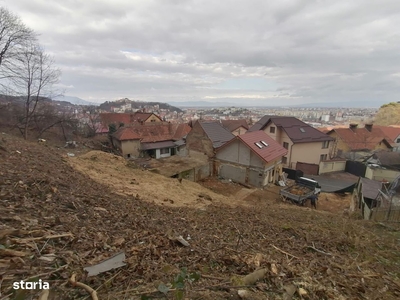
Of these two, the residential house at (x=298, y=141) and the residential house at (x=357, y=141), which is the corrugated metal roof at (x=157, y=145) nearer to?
the residential house at (x=298, y=141)

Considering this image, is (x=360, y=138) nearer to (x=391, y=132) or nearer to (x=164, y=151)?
(x=391, y=132)

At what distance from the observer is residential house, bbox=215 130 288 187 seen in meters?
16.5

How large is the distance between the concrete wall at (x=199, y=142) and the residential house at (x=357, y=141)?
62.0 feet

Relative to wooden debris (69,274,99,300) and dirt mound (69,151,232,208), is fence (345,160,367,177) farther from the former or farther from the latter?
wooden debris (69,274,99,300)

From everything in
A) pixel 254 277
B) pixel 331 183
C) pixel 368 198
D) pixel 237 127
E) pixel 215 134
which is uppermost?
pixel 237 127

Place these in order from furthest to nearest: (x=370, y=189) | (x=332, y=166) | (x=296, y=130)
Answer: (x=296, y=130) < (x=332, y=166) < (x=370, y=189)

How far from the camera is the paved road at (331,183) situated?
17875 millimetres

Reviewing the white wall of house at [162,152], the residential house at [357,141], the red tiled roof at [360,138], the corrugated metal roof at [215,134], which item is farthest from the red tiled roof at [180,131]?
the red tiled roof at [360,138]

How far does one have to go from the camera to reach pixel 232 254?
354 centimetres

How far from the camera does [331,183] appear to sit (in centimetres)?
1950

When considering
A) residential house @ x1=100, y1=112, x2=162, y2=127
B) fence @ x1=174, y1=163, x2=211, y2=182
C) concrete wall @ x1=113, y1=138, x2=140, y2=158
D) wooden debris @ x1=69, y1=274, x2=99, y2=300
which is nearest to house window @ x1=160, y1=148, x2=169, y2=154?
concrete wall @ x1=113, y1=138, x2=140, y2=158

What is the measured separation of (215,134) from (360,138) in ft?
79.5

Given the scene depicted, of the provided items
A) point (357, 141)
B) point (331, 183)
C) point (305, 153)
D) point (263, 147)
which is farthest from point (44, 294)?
point (357, 141)

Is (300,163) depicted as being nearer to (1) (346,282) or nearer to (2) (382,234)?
(2) (382,234)
